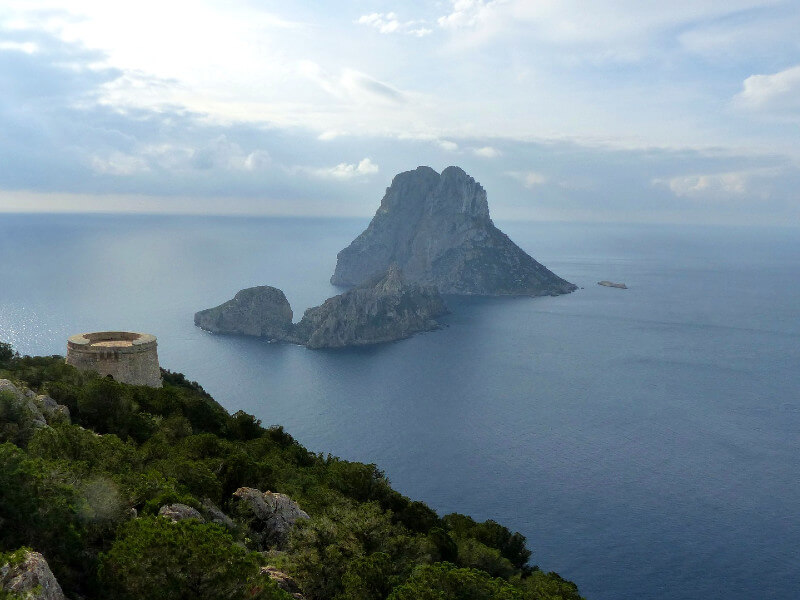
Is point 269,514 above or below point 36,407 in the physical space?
below

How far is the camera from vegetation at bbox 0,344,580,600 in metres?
13.5

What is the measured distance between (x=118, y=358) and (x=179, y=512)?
30.1 meters

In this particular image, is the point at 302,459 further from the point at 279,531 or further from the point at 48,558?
the point at 48,558

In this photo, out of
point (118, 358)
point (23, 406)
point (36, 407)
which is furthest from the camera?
point (118, 358)

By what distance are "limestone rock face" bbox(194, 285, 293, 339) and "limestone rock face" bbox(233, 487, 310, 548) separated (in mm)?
172509

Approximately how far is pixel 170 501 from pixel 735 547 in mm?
80076

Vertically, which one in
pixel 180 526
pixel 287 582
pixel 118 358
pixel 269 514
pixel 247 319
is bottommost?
pixel 247 319

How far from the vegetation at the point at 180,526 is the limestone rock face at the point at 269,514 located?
1.01ft

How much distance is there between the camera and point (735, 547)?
2980 inches

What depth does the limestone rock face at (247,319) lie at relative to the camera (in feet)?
640

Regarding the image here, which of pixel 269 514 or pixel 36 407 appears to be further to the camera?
pixel 36 407

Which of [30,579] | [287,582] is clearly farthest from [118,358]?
[30,579]

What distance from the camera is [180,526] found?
14172 mm

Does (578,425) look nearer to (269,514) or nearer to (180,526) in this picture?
(269,514)
